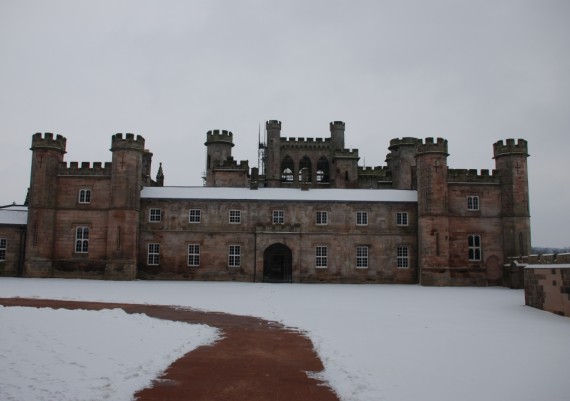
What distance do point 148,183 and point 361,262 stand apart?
25642 millimetres

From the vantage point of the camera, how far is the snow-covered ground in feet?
31.3

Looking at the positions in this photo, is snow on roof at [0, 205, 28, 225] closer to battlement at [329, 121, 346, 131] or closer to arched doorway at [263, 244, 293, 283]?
arched doorway at [263, 244, 293, 283]

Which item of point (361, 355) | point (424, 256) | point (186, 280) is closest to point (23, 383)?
point (361, 355)

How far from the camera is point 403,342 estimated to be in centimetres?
1436

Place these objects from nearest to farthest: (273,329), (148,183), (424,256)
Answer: (273,329)
(424,256)
(148,183)

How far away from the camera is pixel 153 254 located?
145ft

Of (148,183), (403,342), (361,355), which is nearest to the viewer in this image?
(361,355)

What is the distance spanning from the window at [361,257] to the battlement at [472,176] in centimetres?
988

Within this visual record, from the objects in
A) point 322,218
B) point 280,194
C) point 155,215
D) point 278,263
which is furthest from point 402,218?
point 155,215

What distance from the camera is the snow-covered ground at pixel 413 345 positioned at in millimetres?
9531

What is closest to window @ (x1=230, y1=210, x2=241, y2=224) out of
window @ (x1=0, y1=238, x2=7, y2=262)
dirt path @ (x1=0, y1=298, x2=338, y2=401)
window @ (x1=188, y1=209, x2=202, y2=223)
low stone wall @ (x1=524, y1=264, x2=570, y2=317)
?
window @ (x1=188, y1=209, x2=202, y2=223)

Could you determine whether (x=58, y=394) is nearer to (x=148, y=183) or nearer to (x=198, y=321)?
(x=198, y=321)

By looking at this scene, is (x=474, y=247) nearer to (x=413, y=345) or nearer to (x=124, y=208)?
(x=124, y=208)

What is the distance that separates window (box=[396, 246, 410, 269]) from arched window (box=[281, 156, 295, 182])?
24.0m
